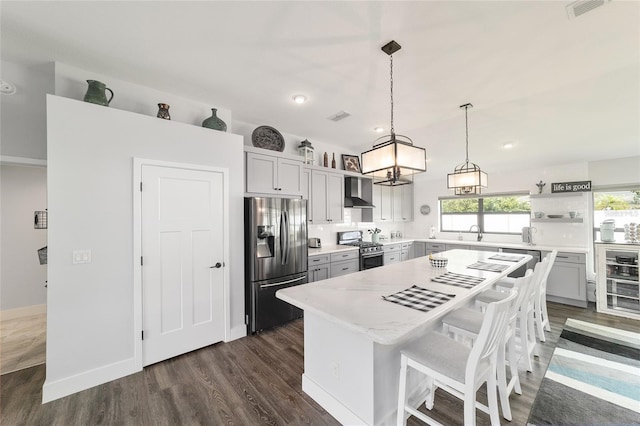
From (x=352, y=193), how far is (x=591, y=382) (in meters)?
3.74

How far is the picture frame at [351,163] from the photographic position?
504 cm

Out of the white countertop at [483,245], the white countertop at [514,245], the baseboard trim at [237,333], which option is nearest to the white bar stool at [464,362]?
the baseboard trim at [237,333]

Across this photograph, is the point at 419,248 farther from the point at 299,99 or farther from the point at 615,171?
the point at 299,99

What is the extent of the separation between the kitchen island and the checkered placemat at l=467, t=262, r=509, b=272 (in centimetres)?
44

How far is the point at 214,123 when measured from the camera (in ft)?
9.67

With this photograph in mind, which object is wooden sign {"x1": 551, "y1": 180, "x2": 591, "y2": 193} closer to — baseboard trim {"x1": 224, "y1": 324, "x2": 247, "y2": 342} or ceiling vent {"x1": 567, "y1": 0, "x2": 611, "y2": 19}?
ceiling vent {"x1": 567, "y1": 0, "x2": 611, "y2": 19}

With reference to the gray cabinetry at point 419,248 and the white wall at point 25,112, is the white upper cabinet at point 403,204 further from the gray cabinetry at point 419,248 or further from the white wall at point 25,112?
the white wall at point 25,112

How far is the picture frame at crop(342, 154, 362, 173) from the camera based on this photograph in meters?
5.04

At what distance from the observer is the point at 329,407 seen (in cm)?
185

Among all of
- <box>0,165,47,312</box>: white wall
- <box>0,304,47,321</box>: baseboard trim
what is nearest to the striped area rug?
<box>0,304,47,321</box>: baseboard trim

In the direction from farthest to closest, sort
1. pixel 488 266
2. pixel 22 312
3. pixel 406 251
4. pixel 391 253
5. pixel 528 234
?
pixel 406 251 → pixel 391 253 → pixel 528 234 → pixel 22 312 → pixel 488 266

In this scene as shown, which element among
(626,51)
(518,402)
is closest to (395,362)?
(518,402)

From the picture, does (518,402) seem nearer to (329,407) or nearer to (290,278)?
(329,407)

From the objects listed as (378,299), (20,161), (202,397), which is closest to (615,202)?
(378,299)
